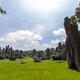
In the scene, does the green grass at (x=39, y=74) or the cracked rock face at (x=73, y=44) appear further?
the cracked rock face at (x=73, y=44)

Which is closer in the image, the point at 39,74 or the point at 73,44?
the point at 39,74

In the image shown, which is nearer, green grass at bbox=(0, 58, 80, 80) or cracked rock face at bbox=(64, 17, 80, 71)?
green grass at bbox=(0, 58, 80, 80)

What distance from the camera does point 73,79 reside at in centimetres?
2434

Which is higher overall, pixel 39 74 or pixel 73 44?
pixel 73 44

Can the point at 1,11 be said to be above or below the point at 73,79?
above

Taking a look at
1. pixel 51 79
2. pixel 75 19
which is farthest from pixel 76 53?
pixel 51 79

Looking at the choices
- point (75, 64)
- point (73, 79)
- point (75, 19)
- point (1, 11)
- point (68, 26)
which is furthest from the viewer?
point (68, 26)

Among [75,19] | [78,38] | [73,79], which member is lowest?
[73,79]

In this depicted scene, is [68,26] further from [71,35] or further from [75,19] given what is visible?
[75,19]

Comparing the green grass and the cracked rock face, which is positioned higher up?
the cracked rock face

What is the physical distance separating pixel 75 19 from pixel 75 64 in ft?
56.8

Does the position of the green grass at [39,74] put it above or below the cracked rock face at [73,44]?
below

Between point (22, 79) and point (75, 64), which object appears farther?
point (75, 64)

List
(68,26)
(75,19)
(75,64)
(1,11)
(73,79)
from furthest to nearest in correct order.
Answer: (68,26)
(75,64)
(75,19)
(73,79)
(1,11)
